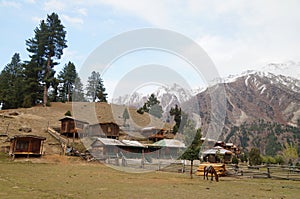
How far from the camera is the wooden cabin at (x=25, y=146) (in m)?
28.7

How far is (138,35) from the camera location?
82.8 ft

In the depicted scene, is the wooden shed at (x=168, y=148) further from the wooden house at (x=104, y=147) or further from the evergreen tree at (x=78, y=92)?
the evergreen tree at (x=78, y=92)

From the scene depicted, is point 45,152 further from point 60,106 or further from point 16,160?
point 60,106

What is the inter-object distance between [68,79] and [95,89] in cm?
1388

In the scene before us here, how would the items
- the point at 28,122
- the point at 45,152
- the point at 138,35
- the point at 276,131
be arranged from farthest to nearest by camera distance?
the point at 276,131
the point at 28,122
the point at 45,152
the point at 138,35

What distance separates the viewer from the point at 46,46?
189 feet

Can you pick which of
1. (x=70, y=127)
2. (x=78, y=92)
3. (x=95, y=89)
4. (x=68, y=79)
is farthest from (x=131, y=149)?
(x=95, y=89)

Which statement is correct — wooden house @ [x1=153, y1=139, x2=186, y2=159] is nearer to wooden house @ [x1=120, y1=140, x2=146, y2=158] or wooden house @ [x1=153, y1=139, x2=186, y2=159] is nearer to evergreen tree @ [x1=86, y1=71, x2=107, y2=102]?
wooden house @ [x1=120, y1=140, x2=146, y2=158]

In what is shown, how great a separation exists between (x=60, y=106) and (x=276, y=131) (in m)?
116

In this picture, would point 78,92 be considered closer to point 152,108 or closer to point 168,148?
point 152,108

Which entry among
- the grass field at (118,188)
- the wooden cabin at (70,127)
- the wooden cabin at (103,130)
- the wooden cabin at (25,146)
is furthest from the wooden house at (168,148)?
the grass field at (118,188)

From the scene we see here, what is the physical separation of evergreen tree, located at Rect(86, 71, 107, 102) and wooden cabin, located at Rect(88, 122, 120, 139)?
34.4 metres

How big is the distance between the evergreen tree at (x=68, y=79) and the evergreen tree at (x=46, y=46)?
14.9 meters

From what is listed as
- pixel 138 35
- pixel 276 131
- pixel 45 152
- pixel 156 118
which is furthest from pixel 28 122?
pixel 276 131
